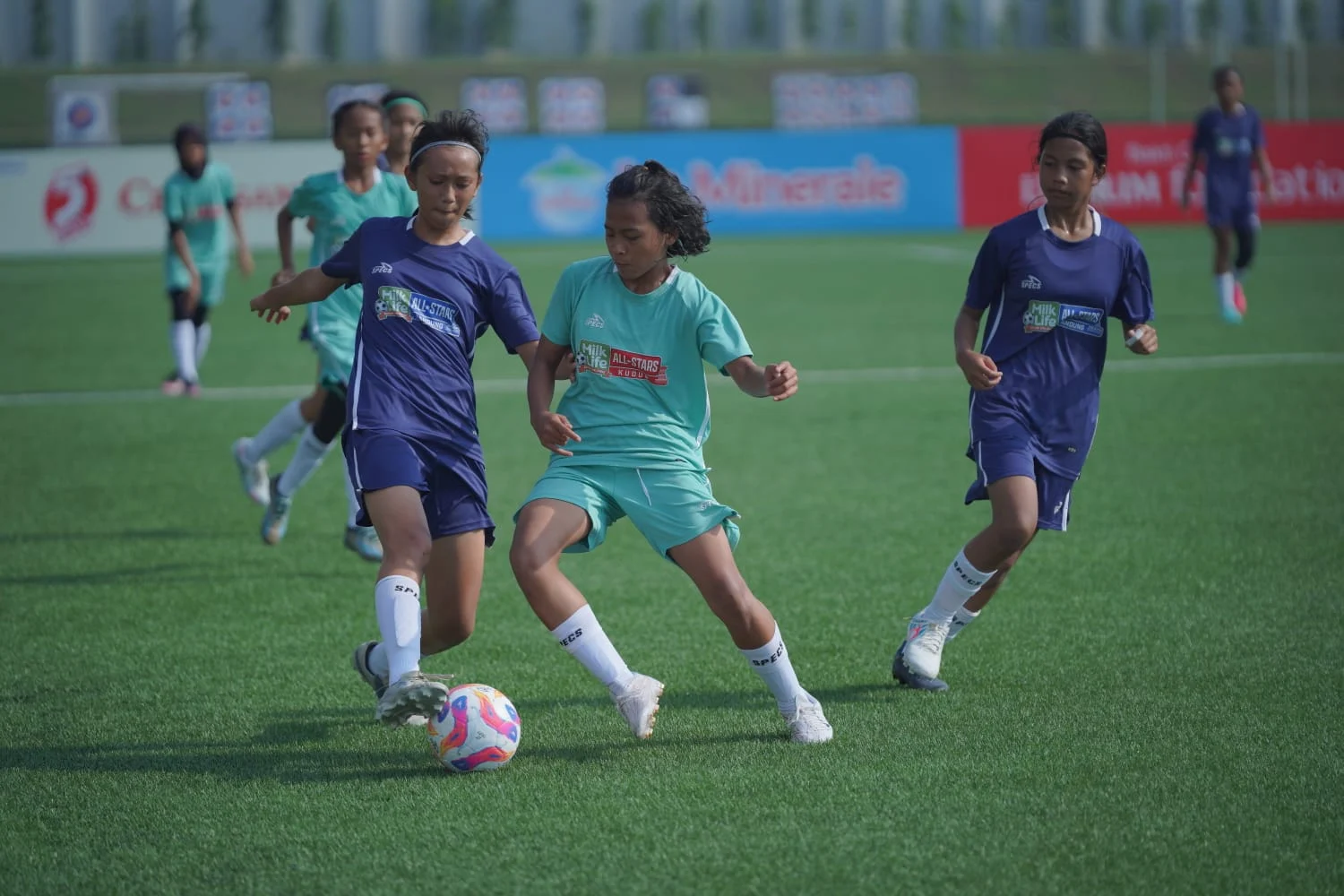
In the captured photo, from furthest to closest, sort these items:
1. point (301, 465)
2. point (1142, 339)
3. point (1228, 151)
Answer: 1. point (1228, 151)
2. point (301, 465)
3. point (1142, 339)

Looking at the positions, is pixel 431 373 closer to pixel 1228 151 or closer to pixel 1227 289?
pixel 1227 289

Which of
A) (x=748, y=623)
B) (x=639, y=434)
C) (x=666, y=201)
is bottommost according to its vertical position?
(x=748, y=623)

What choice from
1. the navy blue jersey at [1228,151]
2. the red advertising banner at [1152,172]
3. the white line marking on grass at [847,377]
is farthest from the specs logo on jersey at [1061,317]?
the red advertising banner at [1152,172]

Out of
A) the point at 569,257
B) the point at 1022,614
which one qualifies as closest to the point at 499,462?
the point at 1022,614

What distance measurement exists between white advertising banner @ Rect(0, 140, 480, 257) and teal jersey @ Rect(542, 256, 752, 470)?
72.6 ft

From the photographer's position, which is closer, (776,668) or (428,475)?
(776,668)

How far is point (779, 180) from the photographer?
28625 millimetres

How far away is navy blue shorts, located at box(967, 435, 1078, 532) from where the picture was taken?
516cm

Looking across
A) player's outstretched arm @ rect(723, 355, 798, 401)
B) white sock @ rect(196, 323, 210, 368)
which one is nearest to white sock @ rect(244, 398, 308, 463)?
player's outstretched arm @ rect(723, 355, 798, 401)

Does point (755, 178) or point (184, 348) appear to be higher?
point (755, 178)

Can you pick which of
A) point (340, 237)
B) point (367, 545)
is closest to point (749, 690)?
point (367, 545)

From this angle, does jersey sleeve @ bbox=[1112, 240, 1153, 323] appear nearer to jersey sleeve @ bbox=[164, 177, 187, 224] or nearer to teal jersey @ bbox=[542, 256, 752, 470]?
teal jersey @ bbox=[542, 256, 752, 470]

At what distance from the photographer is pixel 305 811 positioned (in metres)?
4.18

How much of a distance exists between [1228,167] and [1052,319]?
41.0ft
